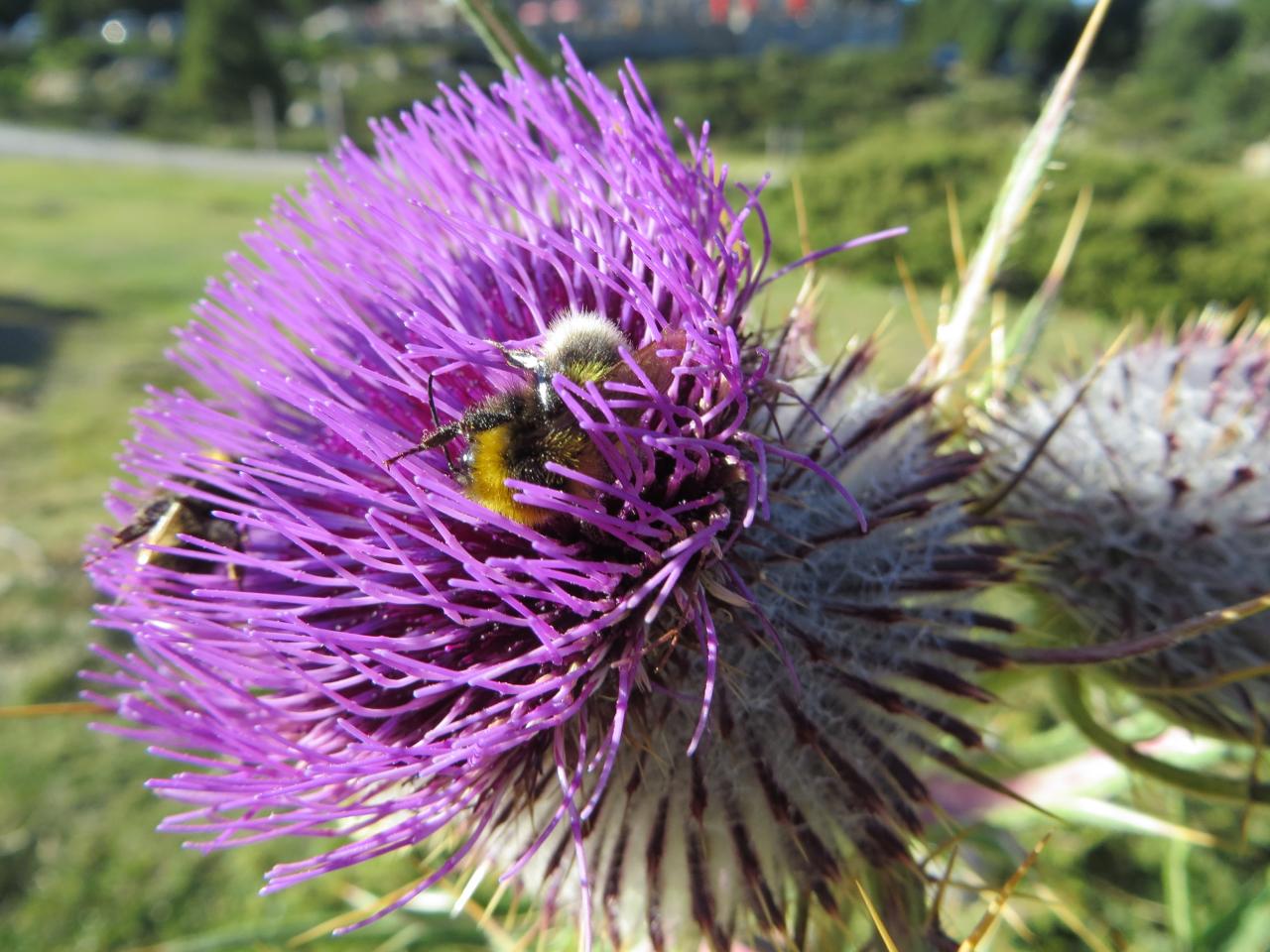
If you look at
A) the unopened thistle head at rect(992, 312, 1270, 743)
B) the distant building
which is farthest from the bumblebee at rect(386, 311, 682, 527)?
the distant building

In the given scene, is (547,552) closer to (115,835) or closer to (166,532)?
(166,532)

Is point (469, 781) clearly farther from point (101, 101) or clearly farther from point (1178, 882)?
point (101, 101)

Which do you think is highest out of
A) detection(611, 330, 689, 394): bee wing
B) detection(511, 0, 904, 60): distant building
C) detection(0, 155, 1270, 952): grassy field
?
detection(511, 0, 904, 60): distant building

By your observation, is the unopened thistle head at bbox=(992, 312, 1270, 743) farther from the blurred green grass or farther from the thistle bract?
the blurred green grass

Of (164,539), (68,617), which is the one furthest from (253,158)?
(164,539)

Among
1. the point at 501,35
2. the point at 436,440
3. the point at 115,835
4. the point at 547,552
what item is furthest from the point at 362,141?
the point at 547,552

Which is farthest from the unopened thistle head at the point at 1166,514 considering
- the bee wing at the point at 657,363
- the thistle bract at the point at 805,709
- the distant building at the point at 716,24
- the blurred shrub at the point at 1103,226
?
the distant building at the point at 716,24
